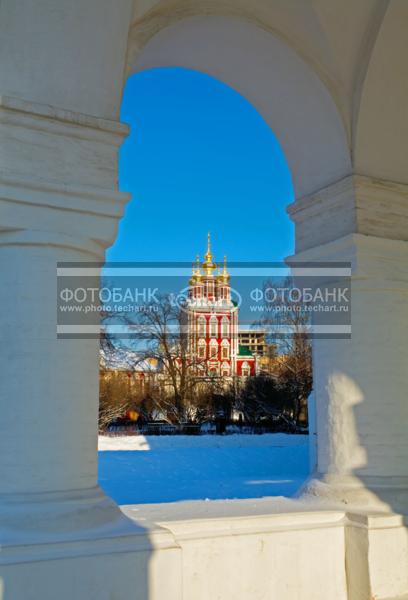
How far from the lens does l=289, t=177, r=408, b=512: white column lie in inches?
200

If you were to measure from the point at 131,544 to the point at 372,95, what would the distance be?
3.98 metres

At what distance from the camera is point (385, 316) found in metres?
5.25

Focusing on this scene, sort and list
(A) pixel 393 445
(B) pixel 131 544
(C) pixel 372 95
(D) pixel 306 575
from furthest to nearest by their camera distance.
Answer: (C) pixel 372 95 → (A) pixel 393 445 → (D) pixel 306 575 → (B) pixel 131 544

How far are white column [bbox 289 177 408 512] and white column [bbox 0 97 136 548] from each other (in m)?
1.98

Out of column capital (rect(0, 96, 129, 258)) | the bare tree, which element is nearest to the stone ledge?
column capital (rect(0, 96, 129, 258))

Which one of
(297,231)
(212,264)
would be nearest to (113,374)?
(297,231)

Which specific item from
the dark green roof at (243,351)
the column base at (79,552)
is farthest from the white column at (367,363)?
the dark green roof at (243,351)

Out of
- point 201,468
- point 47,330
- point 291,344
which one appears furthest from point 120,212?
point 291,344

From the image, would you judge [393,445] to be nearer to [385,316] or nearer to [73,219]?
[385,316]

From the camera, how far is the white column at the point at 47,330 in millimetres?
3703

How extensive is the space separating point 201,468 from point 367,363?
10.6 meters

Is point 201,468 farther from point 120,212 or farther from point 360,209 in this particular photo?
point 120,212

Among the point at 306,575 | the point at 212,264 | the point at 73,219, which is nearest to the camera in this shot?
the point at 73,219

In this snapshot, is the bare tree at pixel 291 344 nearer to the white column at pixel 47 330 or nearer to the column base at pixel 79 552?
the white column at pixel 47 330
